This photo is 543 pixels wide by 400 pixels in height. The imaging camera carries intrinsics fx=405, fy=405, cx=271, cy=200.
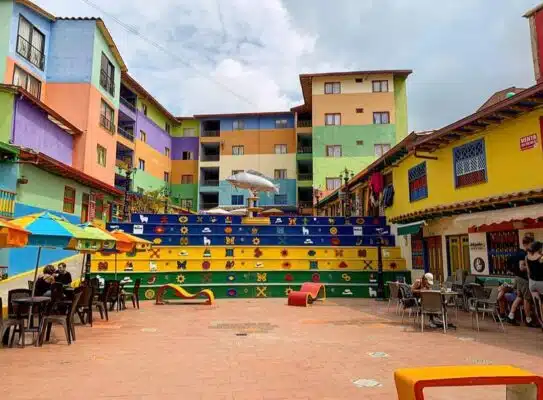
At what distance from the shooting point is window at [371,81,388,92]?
35.6 metres

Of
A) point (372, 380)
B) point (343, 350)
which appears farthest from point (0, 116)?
point (372, 380)

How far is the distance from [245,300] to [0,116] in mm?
12469

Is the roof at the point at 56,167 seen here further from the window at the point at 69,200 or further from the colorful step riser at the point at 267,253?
the colorful step riser at the point at 267,253

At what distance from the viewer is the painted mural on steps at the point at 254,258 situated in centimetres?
1577

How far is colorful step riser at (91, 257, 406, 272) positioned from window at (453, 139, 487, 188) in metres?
5.17

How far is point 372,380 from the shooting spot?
525 centimetres

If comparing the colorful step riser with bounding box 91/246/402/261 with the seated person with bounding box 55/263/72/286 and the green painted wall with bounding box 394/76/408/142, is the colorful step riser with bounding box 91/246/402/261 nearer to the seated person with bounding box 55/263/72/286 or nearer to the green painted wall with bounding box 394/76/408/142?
the seated person with bounding box 55/263/72/286

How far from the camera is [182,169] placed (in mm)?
42969

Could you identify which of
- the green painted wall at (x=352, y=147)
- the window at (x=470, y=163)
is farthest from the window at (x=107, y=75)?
the window at (x=470, y=163)

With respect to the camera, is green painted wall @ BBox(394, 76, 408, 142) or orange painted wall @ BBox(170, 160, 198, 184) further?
orange painted wall @ BBox(170, 160, 198, 184)

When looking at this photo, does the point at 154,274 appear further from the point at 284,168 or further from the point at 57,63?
the point at 284,168

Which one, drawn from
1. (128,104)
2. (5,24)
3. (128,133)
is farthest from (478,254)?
(128,104)

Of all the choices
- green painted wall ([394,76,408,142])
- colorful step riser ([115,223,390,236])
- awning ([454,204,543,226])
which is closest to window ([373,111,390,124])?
green painted wall ([394,76,408,142])

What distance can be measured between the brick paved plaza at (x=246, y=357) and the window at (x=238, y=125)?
32994mm
